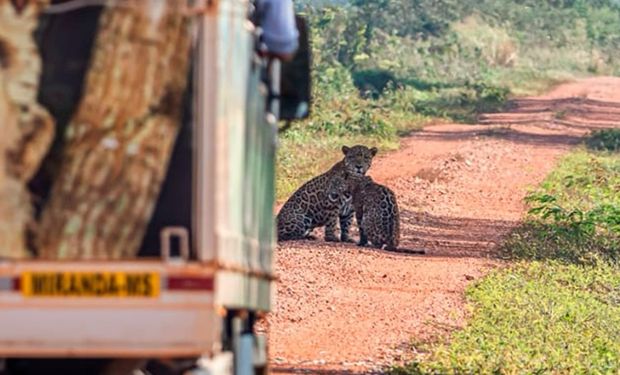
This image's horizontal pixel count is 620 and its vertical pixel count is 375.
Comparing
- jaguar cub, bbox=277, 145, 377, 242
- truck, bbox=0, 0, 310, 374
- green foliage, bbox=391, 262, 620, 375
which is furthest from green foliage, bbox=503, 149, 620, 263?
truck, bbox=0, 0, 310, 374

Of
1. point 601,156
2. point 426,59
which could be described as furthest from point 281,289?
point 426,59

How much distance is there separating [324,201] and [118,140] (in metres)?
10.3

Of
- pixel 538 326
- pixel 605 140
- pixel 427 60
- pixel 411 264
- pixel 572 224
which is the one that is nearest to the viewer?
pixel 538 326

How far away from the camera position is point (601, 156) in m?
29.8

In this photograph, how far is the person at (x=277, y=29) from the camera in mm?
6883

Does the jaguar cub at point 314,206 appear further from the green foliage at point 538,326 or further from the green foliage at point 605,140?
the green foliage at point 605,140

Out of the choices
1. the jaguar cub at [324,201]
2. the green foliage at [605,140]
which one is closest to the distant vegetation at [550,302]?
the jaguar cub at [324,201]

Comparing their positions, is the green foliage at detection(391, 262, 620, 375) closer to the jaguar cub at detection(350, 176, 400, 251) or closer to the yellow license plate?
the jaguar cub at detection(350, 176, 400, 251)

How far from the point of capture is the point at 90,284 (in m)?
5.92

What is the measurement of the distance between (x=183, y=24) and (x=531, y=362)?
566cm

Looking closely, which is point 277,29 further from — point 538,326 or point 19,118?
point 538,326

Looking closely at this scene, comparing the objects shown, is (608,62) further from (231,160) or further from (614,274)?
(231,160)

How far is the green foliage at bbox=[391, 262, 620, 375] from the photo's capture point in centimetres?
1107

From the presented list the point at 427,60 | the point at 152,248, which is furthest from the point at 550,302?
the point at 427,60
